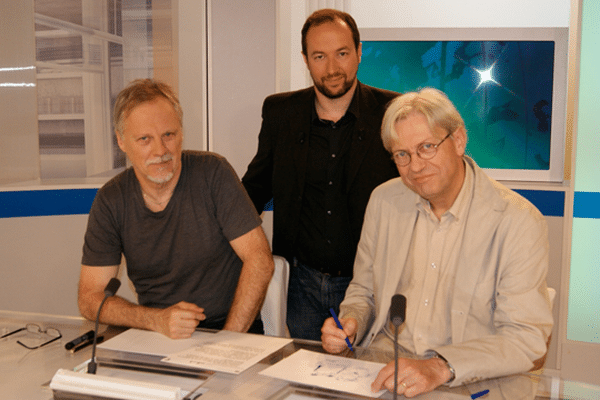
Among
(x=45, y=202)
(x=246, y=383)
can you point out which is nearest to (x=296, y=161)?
(x=246, y=383)

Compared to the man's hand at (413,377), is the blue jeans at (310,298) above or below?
below

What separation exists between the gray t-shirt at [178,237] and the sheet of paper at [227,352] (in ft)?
1.39

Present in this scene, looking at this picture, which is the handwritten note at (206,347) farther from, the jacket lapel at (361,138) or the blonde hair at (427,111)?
the jacket lapel at (361,138)

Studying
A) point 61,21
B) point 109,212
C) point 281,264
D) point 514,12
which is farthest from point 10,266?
point 514,12

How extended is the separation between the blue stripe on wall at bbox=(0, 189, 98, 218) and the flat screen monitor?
2.10 metres

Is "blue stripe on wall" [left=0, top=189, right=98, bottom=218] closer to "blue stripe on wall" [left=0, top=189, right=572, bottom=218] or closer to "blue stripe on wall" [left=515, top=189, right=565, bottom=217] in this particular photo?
"blue stripe on wall" [left=0, top=189, right=572, bottom=218]

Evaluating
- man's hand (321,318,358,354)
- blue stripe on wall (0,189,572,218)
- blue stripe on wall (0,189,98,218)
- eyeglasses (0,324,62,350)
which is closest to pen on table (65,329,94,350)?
eyeglasses (0,324,62,350)

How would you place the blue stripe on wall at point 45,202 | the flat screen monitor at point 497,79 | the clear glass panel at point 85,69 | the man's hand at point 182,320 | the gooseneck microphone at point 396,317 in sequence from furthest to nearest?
the clear glass panel at point 85,69 → the blue stripe on wall at point 45,202 → the flat screen monitor at point 497,79 → the man's hand at point 182,320 → the gooseneck microphone at point 396,317

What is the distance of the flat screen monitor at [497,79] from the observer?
3572 mm

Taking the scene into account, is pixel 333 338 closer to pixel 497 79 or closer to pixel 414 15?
pixel 497 79

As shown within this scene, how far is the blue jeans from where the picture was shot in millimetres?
2719

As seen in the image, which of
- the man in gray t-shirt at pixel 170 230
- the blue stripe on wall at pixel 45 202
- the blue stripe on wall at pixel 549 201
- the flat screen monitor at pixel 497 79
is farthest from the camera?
the blue stripe on wall at pixel 45 202

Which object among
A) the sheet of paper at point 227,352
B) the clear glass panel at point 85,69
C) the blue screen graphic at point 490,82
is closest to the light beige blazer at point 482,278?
the sheet of paper at point 227,352

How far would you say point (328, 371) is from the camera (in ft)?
5.08
